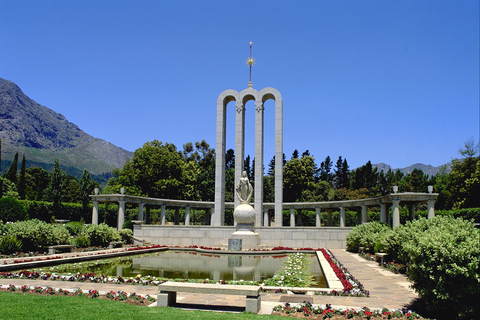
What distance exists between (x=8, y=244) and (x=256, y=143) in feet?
71.7

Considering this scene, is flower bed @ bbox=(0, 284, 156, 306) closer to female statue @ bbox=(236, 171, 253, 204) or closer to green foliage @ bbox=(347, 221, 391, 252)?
green foliage @ bbox=(347, 221, 391, 252)

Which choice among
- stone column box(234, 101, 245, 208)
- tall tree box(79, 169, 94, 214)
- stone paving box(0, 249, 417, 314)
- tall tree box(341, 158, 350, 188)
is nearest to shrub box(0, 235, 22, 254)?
stone paving box(0, 249, 417, 314)

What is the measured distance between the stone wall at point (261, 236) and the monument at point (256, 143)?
7.73 meters

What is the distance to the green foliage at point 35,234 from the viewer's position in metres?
17.8

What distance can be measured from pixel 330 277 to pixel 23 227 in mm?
14435

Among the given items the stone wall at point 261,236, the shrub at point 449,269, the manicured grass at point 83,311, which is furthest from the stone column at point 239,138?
the manicured grass at point 83,311

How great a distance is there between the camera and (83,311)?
666cm

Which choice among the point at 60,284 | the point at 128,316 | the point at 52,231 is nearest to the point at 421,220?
the point at 128,316

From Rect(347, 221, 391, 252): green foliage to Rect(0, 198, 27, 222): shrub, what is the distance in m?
22.0

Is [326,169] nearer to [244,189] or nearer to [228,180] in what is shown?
[228,180]

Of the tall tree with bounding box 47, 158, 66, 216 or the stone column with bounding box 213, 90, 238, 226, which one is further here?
the tall tree with bounding box 47, 158, 66, 216

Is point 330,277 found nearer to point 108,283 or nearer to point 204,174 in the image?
point 108,283

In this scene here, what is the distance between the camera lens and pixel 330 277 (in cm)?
1115

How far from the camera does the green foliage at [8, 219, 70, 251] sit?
1777cm
